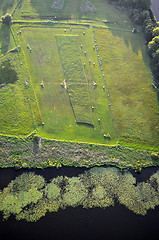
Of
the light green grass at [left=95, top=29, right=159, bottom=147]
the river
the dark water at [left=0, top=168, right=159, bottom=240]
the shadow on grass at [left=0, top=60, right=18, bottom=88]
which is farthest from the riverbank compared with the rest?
the shadow on grass at [left=0, top=60, right=18, bottom=88]

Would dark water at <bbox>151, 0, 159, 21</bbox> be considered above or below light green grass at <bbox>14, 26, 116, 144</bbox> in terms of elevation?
above

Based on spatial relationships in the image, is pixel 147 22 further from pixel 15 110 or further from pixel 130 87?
pixel 15 110

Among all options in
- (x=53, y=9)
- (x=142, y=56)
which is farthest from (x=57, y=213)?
(x=53, y=9)

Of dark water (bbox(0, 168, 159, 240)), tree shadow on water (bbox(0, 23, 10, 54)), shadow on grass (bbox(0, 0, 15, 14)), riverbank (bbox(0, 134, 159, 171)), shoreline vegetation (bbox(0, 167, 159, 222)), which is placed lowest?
dark water (bbox(0, 168, 159, 240))

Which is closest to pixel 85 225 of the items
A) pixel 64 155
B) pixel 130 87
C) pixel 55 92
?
pixel 64 155

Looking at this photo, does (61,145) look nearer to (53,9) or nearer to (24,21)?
(24,21)

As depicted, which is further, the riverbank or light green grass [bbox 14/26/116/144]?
light green grass [bbox 14/26/116/144]

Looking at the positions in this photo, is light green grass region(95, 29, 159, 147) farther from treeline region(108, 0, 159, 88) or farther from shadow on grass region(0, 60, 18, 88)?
shadow on grass region(0, 60, 18, 88)
